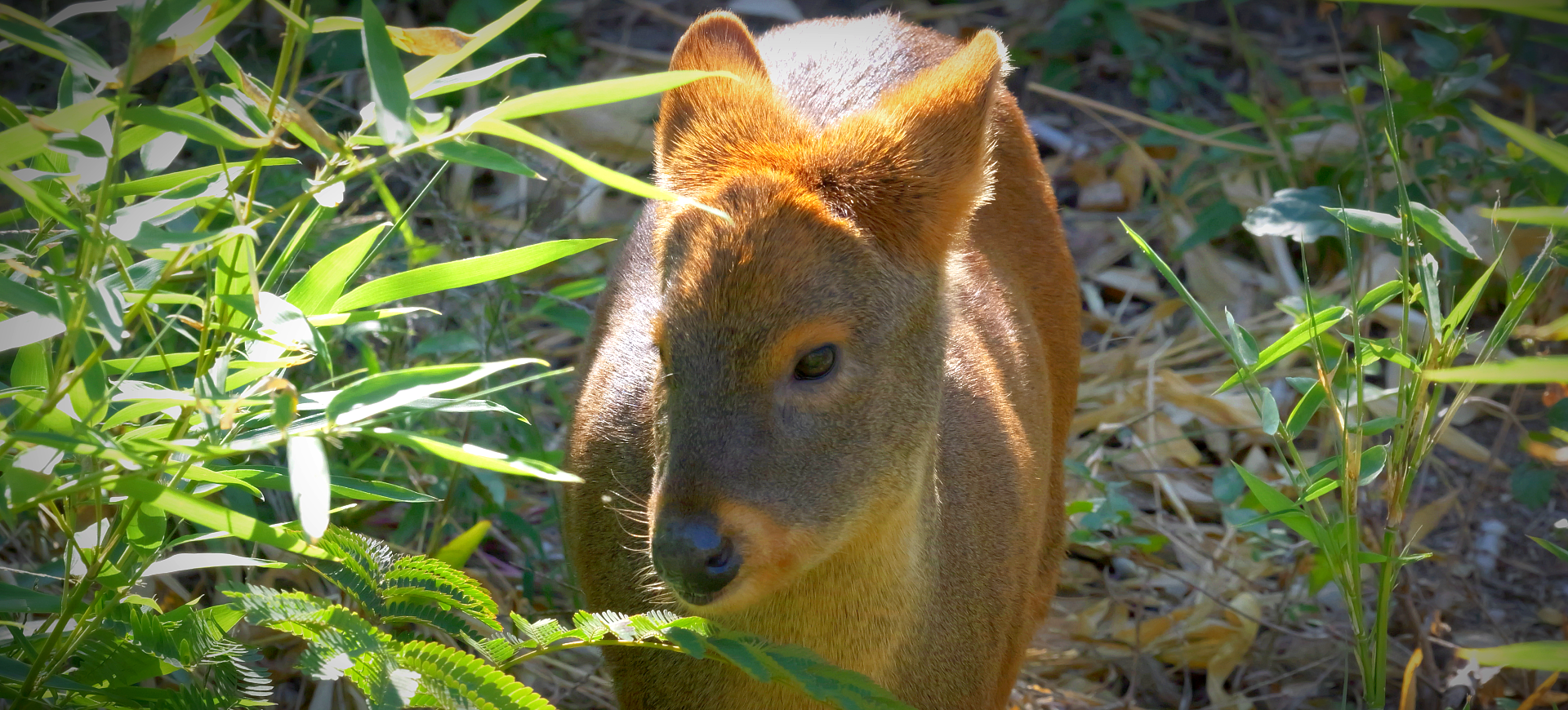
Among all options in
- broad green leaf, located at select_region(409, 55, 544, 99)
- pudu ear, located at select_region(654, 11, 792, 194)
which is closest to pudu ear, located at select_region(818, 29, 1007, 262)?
pudu ear, located at select_region(654, 11, 792, 194)

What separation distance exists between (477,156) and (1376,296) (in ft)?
6.22

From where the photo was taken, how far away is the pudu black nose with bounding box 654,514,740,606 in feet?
7.33

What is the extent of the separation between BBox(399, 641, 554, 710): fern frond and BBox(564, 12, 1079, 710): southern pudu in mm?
404

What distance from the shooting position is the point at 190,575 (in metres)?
3.74

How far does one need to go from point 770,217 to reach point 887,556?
2.61 ft

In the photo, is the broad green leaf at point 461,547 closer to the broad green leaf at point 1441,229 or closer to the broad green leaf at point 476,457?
the broad green leaf at point 476,457

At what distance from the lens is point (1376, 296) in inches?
104

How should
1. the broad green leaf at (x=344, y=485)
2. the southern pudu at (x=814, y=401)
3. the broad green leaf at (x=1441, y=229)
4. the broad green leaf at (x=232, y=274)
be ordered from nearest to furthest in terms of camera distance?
1. the broad green leaf at (x=232, y=274)
2. the broad green leaf at (x=344, y=485)
3. the southern pudu at (x=814, y=401)
4. the broad green leaf at (x=1441, y=229)

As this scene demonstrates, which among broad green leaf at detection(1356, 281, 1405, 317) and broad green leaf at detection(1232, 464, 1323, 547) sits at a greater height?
broad green leaf at detection(1356, 281, 1405, 317)

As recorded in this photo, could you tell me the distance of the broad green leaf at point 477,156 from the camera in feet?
6.06

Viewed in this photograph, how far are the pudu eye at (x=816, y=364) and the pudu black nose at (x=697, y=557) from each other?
0.35 metres

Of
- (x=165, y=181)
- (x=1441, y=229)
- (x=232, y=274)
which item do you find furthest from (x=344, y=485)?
(x=1441, y=229)

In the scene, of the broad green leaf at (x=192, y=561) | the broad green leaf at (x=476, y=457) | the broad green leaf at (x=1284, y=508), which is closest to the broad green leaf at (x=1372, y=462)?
the broad green leaf at (x=1284, y=508)

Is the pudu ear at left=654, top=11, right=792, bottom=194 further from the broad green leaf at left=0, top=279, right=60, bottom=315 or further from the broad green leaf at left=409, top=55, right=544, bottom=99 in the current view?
the broad green leaf at left=0, top=279, right=60, bottom=315
